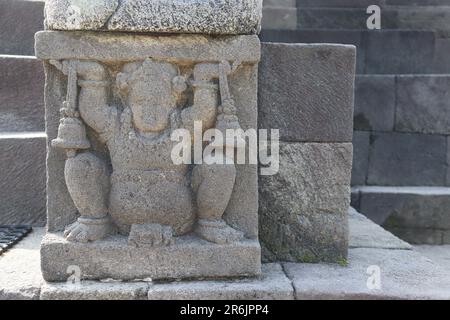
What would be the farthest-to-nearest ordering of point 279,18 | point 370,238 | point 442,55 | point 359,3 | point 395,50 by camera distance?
point 359,3 < point 279,18 < point 442,55 < point 395,50 < point 370,238

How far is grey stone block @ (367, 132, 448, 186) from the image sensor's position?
529 centimetres

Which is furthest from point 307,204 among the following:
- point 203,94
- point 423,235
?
point 423,235

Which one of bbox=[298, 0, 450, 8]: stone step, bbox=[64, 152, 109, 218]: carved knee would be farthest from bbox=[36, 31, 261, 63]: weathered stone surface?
bbox=[298, 0, 450, 8]: stone step

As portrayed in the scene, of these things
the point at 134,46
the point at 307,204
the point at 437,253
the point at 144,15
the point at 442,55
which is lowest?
the point at 437,253

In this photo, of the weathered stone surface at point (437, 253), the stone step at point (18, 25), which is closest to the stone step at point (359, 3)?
the weathered stone surface at point (437, 253)

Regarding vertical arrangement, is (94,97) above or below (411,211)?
above

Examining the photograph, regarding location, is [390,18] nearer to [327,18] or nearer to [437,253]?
[327,18]

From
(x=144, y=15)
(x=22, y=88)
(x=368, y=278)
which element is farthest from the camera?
(x=22, y=88)

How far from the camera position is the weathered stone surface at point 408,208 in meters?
5.00

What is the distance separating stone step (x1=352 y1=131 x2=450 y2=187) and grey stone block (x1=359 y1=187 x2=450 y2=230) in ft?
0.63

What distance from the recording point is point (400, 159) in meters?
5.34

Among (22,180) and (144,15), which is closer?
(144,15)

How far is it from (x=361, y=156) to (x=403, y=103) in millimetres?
648

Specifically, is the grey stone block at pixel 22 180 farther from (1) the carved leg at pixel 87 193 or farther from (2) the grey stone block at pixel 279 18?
(2) the grey stone block at pixel 279 18
